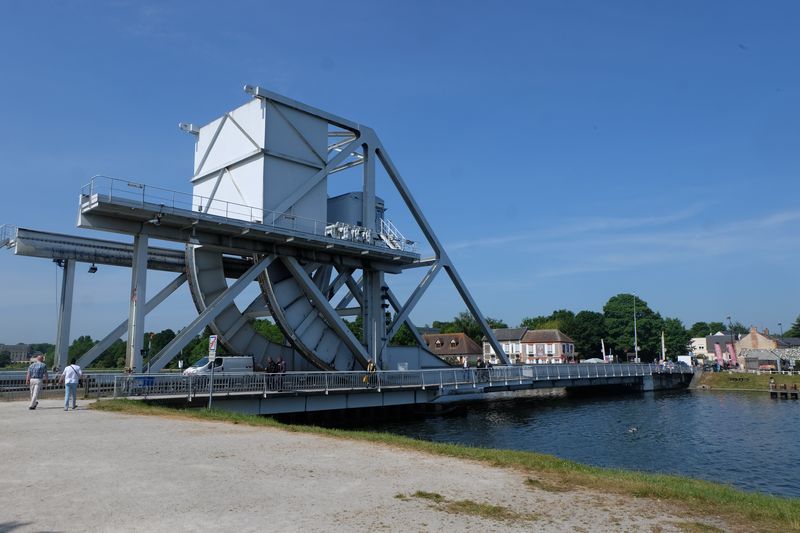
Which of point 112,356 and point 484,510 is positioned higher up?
point 112,356

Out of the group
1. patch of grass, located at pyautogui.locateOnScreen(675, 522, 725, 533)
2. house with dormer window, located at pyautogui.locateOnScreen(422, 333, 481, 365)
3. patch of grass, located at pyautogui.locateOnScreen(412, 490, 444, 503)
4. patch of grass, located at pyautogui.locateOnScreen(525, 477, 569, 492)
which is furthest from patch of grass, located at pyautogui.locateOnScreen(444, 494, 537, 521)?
house with dormer window, located at pyautogui.locateOnScreen(422, 333, 481, 365)

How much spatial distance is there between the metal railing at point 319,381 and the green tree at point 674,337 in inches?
2621

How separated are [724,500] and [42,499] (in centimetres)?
1070

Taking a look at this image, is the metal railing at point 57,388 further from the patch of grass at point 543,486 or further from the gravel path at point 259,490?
the patch of grass at point 543,486

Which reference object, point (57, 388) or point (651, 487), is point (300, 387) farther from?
point (651, 487)

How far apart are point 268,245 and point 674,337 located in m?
95.8

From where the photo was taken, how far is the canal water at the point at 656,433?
2259 centimetres

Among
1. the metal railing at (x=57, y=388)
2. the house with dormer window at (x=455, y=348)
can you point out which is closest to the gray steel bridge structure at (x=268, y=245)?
the metal railing at (x=57, y=388)

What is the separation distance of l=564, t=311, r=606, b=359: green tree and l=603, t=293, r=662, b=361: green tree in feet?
4.71

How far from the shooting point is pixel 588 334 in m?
105

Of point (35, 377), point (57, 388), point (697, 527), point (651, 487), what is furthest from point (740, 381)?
point (35, 377)

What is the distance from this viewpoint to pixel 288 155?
33.4 meters

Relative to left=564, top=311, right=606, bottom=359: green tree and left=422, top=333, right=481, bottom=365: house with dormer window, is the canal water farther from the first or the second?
left=564, top=311, right=606, bottom=359: green tree

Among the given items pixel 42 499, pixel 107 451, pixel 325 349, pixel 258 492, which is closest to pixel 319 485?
pixel 258 492
